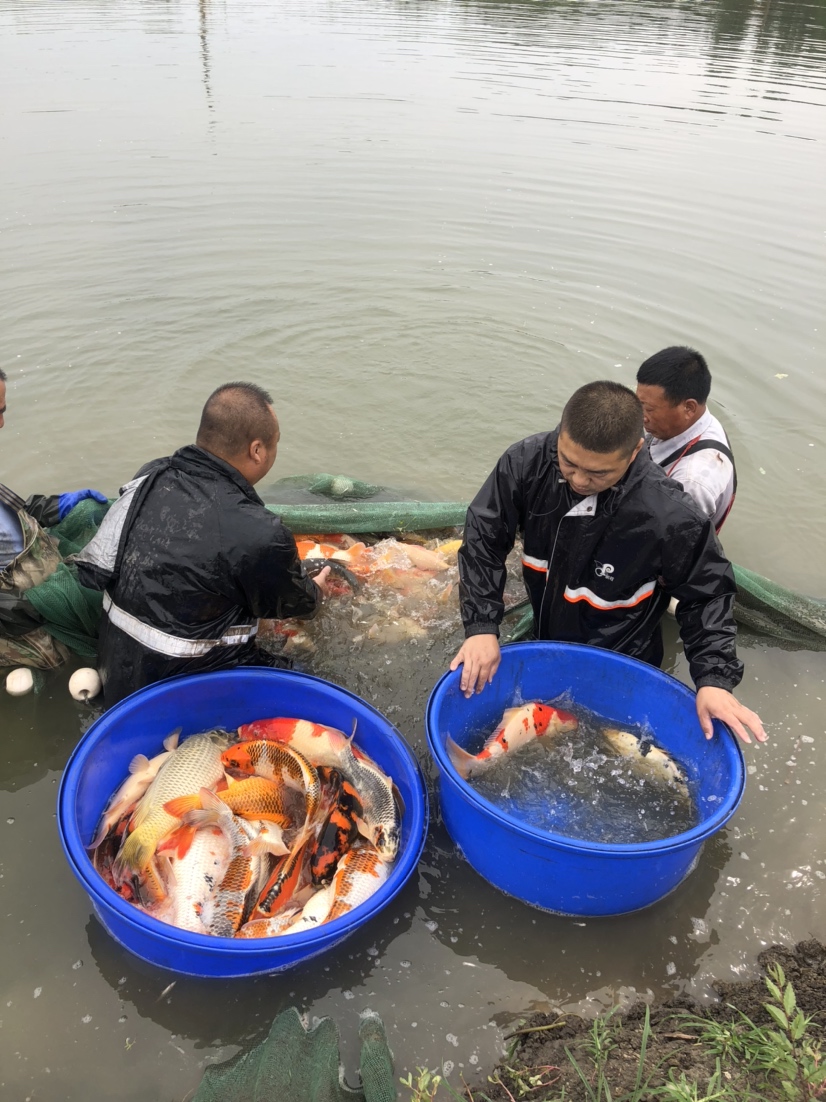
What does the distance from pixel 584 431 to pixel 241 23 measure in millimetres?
34588

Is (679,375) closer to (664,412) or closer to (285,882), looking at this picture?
(664,412)

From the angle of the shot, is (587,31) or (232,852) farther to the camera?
(587,31)

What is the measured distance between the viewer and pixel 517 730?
3365 mm

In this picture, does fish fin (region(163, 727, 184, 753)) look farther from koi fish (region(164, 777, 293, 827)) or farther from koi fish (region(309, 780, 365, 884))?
koi fish (region(309, 780, 365, 884))

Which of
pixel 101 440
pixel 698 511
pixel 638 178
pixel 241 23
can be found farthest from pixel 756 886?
pixel 241 23

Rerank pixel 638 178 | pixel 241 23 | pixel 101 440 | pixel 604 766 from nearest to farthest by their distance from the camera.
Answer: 1. pixel 604 766
2. pixel 101 440
3. pixel 638 178
4. pixel 241 23

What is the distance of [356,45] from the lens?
24.9 m

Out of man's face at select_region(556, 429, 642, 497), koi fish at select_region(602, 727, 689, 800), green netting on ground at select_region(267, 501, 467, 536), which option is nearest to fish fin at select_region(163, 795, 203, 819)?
koi fish at select_region(602, 727, 689, 800)

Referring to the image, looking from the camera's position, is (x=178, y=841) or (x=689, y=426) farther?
(x=689, y=426)

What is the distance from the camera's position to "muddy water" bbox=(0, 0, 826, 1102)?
2766 millimetres

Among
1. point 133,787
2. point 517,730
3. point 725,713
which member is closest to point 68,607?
point 133,787

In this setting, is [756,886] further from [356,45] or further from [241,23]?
[241,23]

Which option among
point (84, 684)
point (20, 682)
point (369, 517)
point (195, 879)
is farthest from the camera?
point (369, 517)

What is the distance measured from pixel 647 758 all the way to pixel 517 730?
0.61 metres
